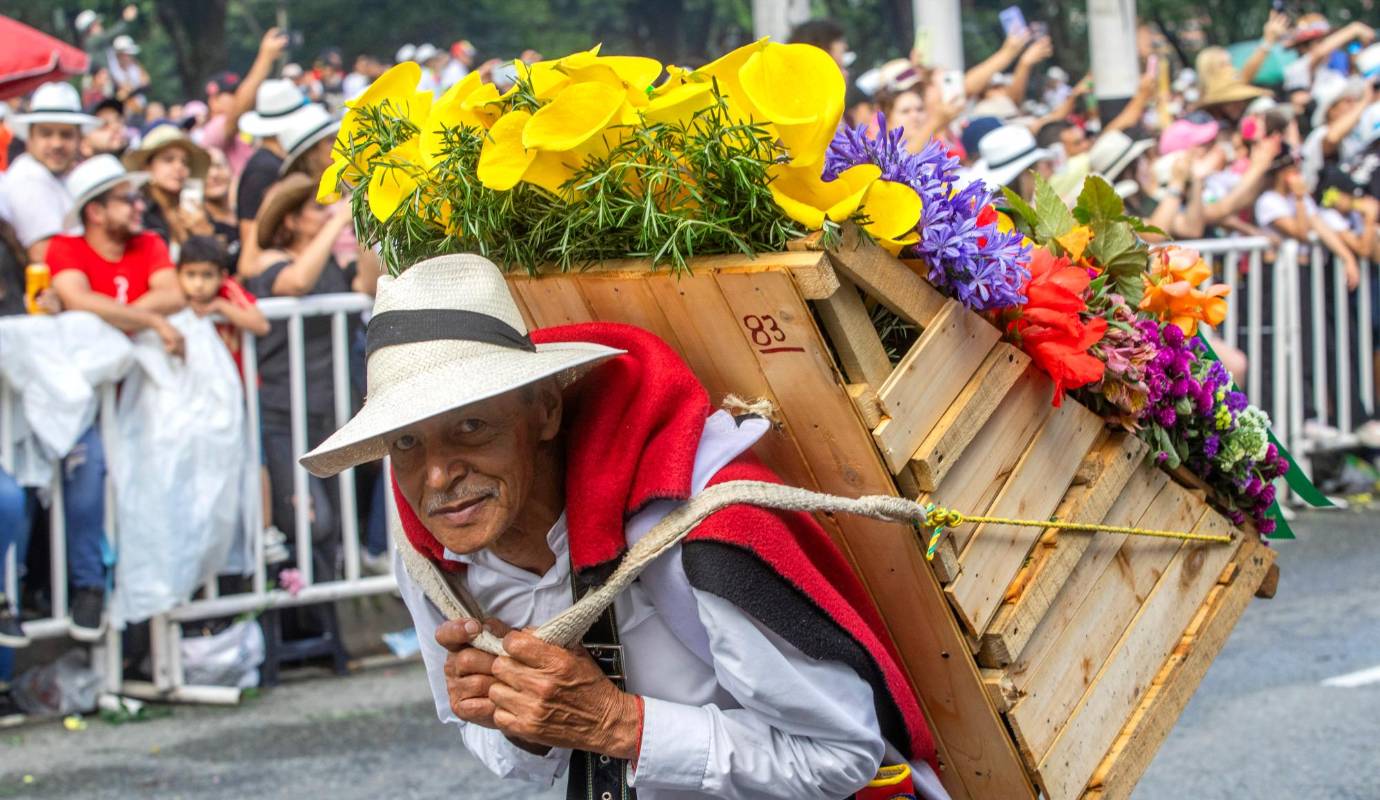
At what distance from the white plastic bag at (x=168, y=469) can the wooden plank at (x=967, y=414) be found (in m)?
4.28

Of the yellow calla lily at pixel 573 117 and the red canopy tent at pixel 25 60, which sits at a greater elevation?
the yellow calla lily at pixel 573 117

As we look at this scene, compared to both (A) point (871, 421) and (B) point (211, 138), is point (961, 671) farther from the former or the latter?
(B) point (211, 138)

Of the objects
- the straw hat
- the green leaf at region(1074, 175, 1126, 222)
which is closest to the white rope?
the green leaf at region(1074, 175, 1126, 222)

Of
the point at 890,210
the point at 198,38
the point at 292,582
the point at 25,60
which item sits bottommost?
the point at 292,582

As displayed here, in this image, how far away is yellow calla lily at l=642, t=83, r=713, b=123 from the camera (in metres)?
2.41

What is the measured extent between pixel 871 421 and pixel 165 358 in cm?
446

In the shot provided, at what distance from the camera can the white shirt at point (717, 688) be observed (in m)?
2.44

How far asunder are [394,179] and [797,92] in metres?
0.75

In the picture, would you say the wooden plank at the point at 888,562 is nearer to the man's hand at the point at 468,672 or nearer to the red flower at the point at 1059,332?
the red flower at the point at 1059,332

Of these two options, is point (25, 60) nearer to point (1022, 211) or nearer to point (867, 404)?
point (1022, 211)

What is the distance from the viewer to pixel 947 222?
8.74 feet

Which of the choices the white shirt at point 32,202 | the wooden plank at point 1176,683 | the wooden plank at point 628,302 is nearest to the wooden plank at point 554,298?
the wooden plank at point 628,302

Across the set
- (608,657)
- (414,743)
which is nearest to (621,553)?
(608,657)

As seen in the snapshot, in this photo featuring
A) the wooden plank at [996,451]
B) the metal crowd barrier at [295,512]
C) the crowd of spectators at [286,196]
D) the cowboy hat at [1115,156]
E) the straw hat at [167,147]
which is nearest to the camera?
the wooden plank at [996,451]
